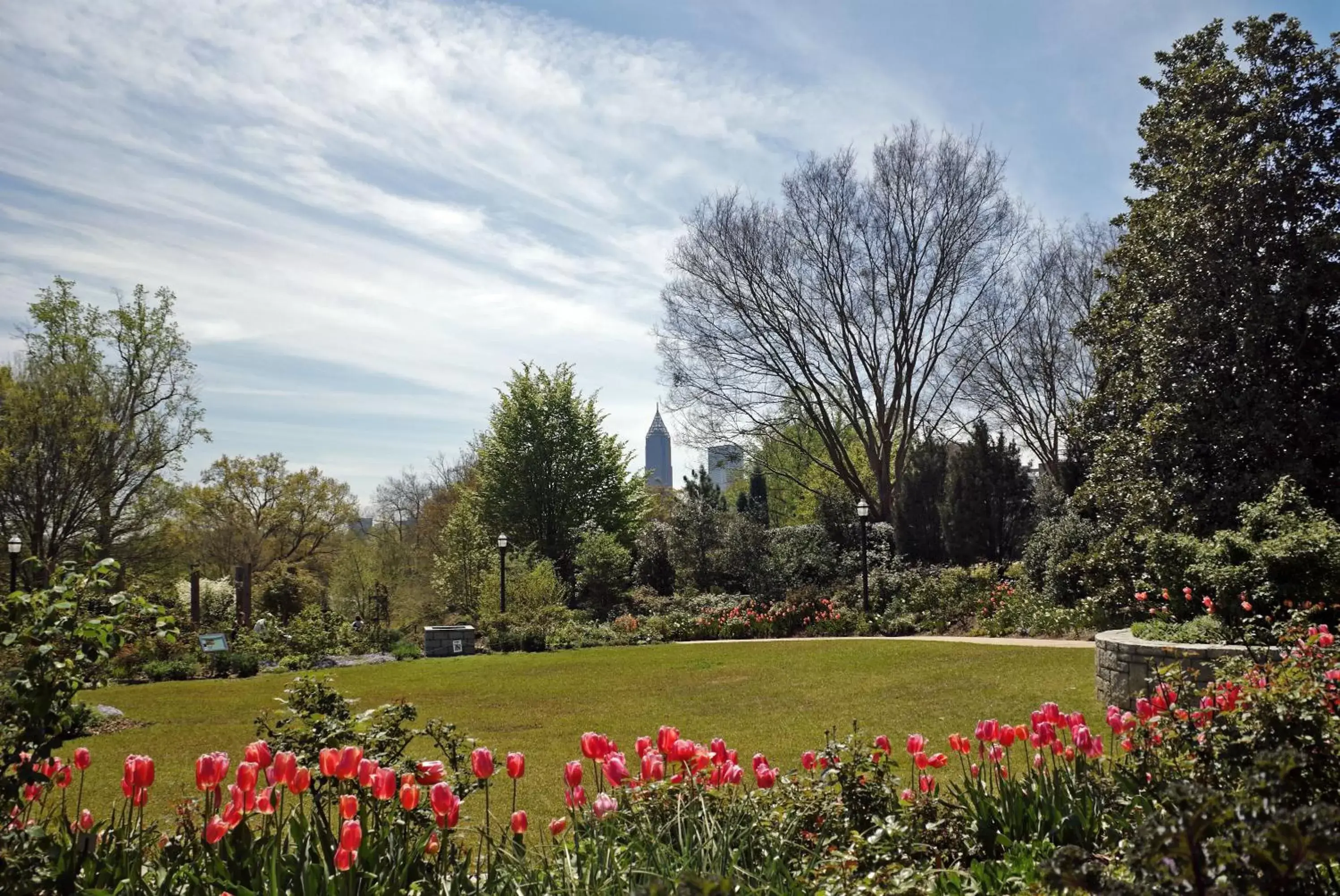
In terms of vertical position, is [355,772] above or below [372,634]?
above

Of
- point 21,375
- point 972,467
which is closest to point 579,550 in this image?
point 972,467

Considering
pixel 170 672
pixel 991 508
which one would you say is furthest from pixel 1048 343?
pixel 170 672

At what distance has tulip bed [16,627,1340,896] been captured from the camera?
8.00 feet

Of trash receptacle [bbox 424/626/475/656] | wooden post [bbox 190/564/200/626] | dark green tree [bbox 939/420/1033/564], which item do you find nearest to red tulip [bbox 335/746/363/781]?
trash receptacle [bbox 424/626/475/656]

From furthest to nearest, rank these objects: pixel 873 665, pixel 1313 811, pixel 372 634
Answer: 1. pixel 372 634
2. pixel 873 665
3. pixel 1313 811

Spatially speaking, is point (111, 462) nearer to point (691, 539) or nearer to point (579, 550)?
point (579, 550)

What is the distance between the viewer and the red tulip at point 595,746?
2.86 m

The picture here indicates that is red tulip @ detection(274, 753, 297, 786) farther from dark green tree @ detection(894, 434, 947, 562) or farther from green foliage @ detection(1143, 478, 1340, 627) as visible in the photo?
dark green tree @ detection(894, 434, 947, 562)

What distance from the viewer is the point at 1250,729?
8.37 feet

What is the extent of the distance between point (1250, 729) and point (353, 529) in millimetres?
39655

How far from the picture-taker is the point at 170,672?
13.7m

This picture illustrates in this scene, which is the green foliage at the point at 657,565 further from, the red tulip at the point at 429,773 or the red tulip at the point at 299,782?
the red tulip at the point at 299,782

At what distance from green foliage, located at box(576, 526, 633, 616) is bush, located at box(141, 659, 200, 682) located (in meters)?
9.74

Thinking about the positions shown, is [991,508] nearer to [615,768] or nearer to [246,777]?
[615,768]
